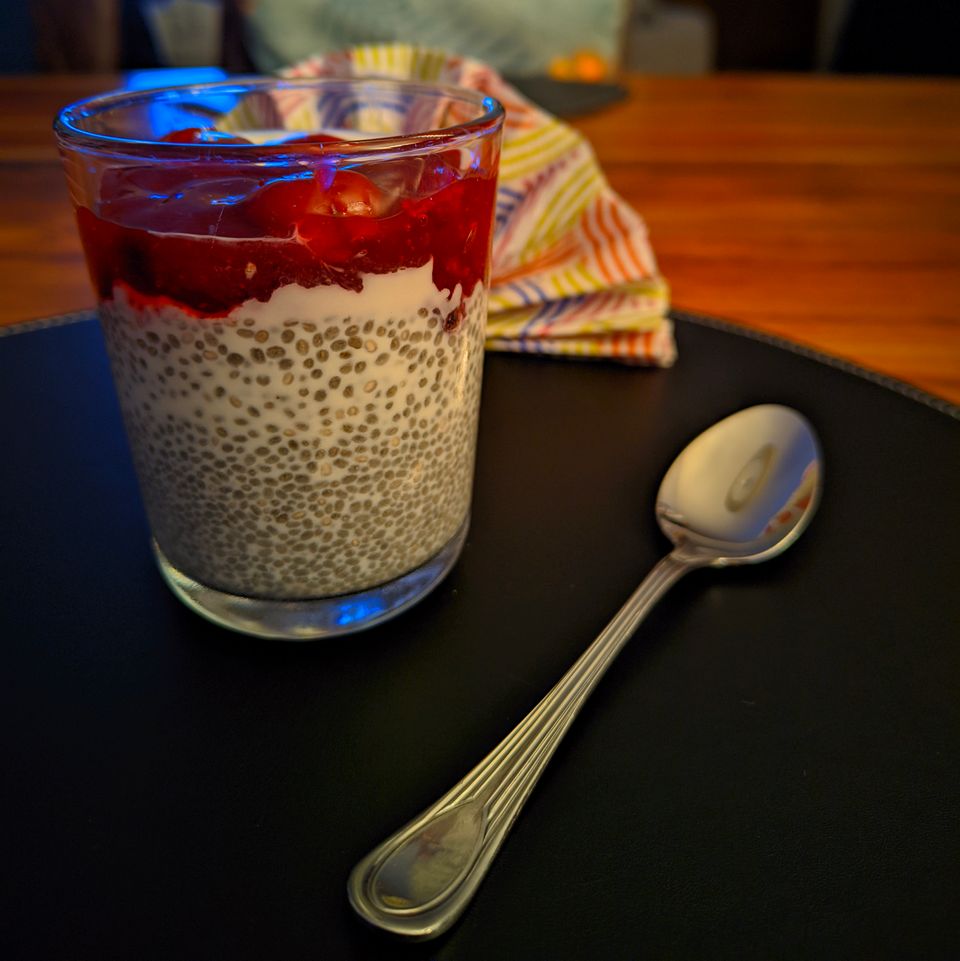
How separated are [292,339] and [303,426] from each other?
3 cm

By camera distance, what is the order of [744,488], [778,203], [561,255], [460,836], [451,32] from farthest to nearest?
1. [451,32]
2. [778,203]
3. [561,255]
4. [744,488]
5. [460,836]

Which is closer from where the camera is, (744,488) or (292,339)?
(292,339)

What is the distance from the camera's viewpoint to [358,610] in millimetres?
320

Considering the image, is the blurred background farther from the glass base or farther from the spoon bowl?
the glass base

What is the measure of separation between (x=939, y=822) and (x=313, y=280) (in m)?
0.23

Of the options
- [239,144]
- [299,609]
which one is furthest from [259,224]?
[299,609]

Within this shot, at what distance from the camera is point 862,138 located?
3.39 feet

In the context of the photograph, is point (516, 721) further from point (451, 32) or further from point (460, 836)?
point (451, 32)

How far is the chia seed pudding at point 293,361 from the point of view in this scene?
24 cm

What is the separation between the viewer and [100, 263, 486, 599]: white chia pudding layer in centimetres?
26

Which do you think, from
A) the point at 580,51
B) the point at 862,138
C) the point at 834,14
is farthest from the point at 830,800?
the point at 834,14

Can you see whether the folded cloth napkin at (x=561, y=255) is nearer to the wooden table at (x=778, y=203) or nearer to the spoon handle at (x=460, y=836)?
the wooden table at (x=778, y=203)

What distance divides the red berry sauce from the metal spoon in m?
0.14

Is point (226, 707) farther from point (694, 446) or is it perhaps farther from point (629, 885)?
point (694, 446)
